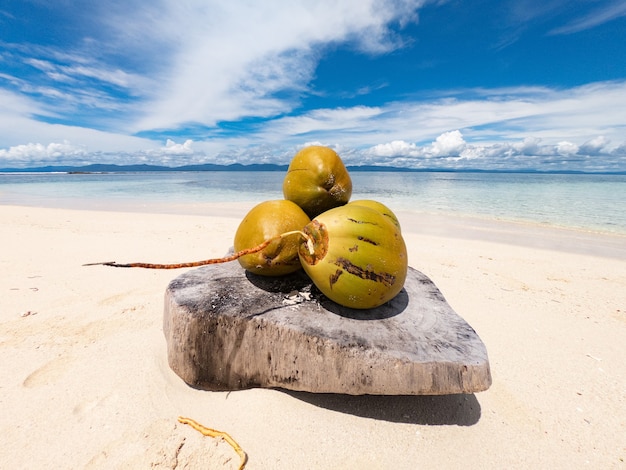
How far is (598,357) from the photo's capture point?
246 cm

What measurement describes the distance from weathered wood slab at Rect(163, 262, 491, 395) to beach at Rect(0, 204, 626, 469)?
0.62ft

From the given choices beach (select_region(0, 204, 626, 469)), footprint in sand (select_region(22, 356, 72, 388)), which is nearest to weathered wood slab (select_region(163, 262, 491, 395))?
beach (select_region(0, 204, 626, 469))

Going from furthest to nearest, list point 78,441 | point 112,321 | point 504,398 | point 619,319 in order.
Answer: point 619,319, point 112,321, point 504,398, point 78,441

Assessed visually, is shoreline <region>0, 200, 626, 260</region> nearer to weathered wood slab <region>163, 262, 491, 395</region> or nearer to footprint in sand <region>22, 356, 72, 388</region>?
weathered wood slab <region>163, 262, 491, 395</region>

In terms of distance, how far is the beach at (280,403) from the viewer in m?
1.53

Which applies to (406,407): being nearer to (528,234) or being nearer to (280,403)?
(280,403)

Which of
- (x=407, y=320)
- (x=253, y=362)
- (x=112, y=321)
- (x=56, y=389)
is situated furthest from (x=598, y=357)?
(x=112, y=321)

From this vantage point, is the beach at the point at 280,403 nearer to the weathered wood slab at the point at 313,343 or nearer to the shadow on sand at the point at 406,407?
the shadow on sand at the point at 406,407

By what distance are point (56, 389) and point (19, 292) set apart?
2.08 meters

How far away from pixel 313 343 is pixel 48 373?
1.73 meters

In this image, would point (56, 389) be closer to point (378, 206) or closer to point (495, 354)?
point (378, 206)

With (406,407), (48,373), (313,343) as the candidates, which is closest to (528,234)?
(406,407)

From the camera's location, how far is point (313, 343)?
1690 mm

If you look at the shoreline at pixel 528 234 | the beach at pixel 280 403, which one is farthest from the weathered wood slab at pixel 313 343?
the shoreline at pixel 528 234
